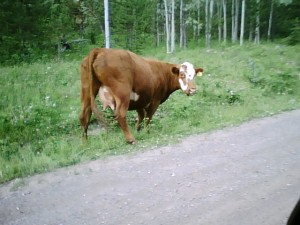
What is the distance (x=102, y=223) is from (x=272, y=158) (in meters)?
3.14

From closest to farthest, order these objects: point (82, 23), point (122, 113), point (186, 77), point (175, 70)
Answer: point (122, 113) → point (175, 70) → point (186, 77) → point (82, 23)

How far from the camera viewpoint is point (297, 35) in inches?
1064

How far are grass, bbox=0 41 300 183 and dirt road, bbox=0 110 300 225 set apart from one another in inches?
22.4

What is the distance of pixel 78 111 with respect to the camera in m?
9.09

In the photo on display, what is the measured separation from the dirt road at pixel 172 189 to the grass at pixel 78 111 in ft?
1.86

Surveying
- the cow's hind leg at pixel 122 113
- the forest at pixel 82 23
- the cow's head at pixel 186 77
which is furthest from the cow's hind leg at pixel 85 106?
the forest at pixel 82 23

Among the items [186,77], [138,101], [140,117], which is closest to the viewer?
[138,101]

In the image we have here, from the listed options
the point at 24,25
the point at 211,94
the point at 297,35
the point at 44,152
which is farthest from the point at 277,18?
the point at 44,152

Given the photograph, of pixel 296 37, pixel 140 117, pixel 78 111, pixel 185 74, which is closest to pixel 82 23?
pixel 296 37

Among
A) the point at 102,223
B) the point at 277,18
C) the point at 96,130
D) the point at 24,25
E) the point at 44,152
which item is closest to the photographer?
the point at 102,223

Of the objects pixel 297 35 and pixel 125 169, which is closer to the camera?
pixel 125 169

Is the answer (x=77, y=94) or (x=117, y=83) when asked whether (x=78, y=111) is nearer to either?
(x=77, y=94)

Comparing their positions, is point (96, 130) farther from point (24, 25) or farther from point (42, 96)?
point (24, 25)

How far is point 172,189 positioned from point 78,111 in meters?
4.86
